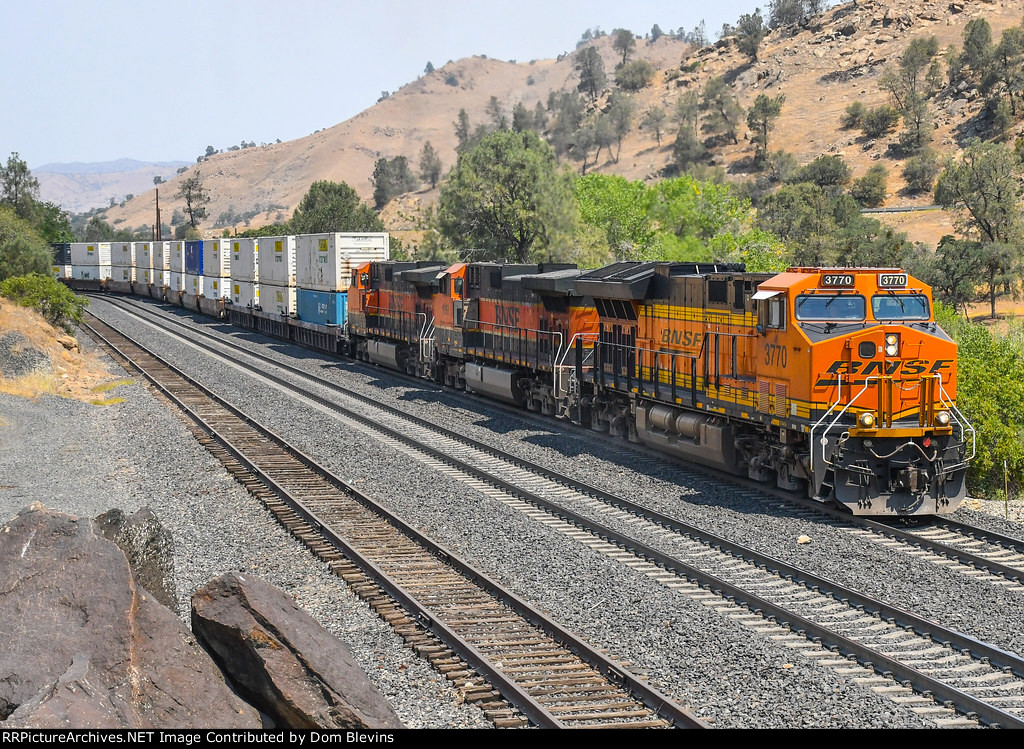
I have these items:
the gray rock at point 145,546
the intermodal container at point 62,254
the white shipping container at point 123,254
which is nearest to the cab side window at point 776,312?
the gray rock at point 145,546

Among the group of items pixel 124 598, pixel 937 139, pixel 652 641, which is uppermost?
pixel 937 139

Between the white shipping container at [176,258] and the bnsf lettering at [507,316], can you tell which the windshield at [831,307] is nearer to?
the bnsf lettering at [507,316]

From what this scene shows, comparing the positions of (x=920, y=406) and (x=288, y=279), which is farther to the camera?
(x=288, y=279)

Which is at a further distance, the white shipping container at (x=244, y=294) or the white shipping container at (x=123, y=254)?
the white shipping container at (x=123, y=254)

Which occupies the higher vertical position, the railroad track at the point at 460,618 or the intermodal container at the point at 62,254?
the intermodal container at the point at 62,254

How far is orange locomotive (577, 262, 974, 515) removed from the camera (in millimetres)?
14359

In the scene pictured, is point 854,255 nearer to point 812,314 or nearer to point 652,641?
point 812,314

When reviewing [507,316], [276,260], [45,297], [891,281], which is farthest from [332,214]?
[891,281]

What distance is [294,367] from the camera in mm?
34719

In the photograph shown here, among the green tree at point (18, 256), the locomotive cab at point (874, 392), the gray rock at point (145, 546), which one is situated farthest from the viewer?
the green tree at point (18, 256)

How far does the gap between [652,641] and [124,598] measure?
197 inches

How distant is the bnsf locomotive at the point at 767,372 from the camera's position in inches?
567

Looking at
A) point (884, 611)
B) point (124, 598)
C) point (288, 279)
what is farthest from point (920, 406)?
point (288, 279)

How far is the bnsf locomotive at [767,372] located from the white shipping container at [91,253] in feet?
193
